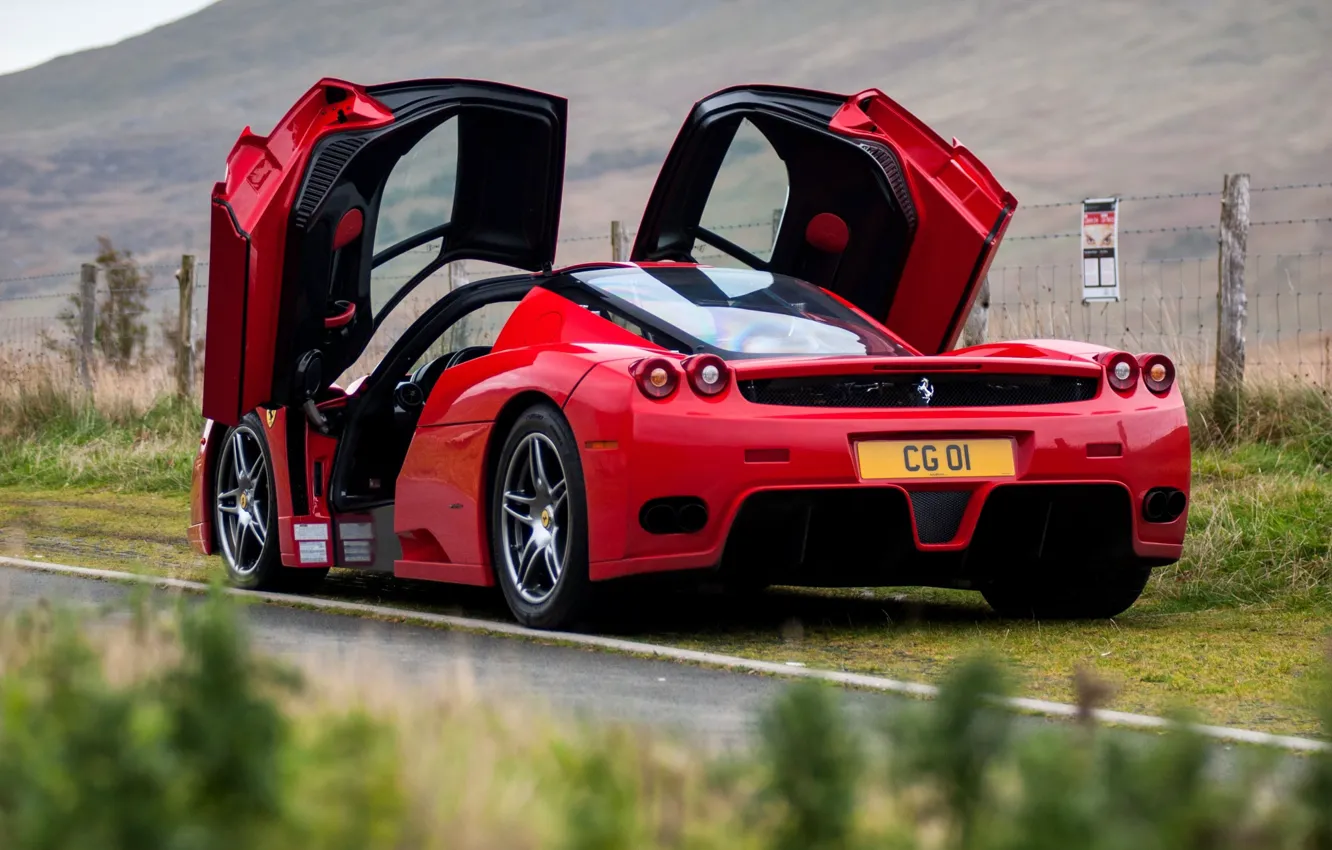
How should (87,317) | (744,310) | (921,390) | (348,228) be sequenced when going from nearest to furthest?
(921,390) < (744,310) < (348,228) < (87,317)

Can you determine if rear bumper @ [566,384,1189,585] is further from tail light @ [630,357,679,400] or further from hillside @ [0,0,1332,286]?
hillside @ [0,0,1332,286]

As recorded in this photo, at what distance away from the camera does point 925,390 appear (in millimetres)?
6285

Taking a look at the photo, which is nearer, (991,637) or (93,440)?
(991,637)

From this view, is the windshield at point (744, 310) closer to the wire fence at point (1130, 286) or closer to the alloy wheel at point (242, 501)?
the wire fence at point (1130, 286)

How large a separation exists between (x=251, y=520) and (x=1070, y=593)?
3496 mm

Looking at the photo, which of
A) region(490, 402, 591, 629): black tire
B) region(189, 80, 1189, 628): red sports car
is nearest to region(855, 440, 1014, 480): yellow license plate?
region(189, 80, 1189, 628): red sports car

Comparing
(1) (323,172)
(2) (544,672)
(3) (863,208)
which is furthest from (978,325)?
(2) (544,672)

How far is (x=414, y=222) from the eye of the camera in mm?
8266

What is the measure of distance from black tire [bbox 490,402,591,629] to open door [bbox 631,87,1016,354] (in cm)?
192

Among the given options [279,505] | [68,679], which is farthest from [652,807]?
[279,505]

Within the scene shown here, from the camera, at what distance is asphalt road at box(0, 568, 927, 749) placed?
4180 millimetres

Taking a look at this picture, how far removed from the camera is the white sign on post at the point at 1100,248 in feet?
44.2

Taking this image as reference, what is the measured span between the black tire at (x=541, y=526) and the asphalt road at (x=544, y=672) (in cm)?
23

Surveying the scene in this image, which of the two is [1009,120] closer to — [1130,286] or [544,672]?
[1130,286]
